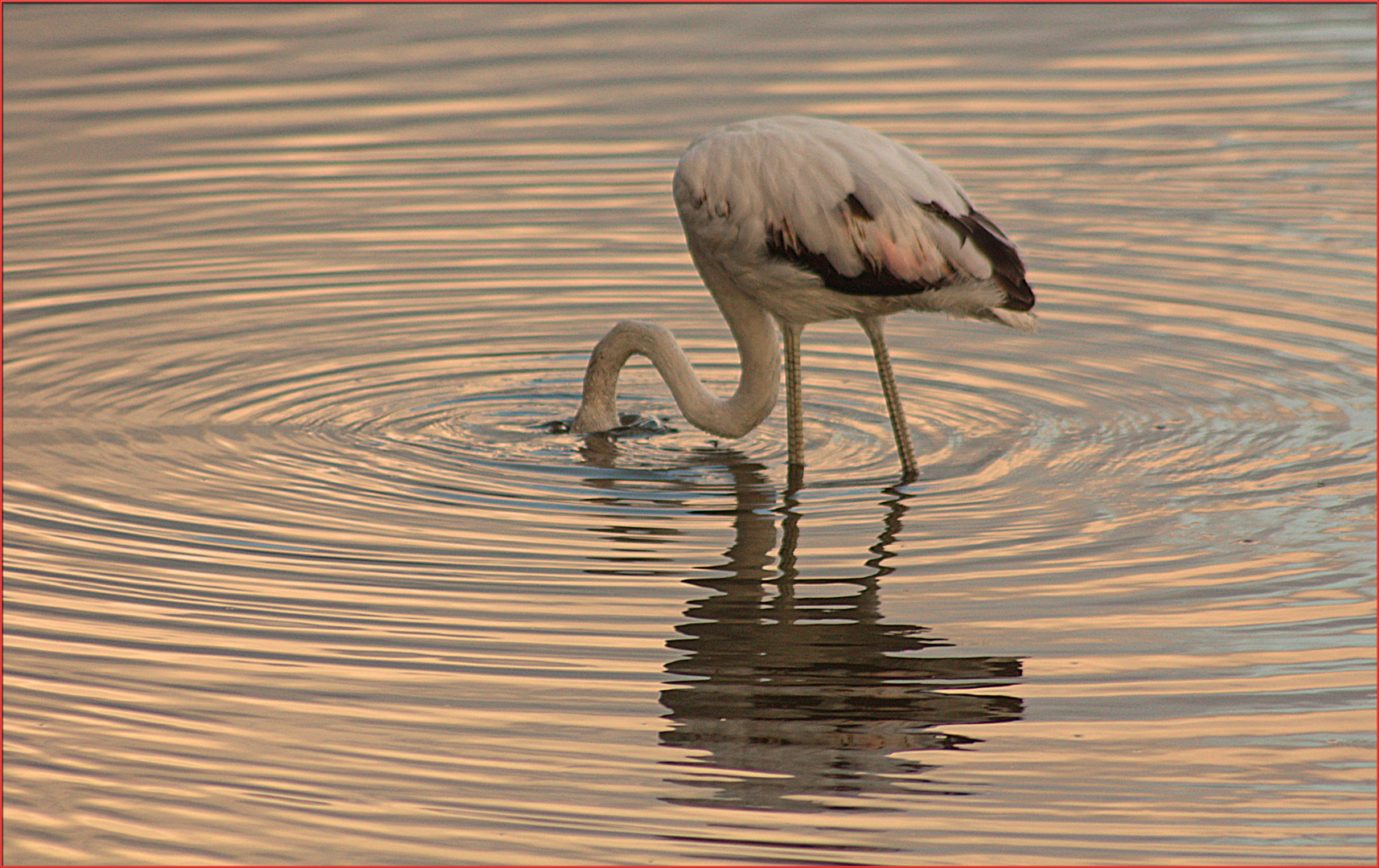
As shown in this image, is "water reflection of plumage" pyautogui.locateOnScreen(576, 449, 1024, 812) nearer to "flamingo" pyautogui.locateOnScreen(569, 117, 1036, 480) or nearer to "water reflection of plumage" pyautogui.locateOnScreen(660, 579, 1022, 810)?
"water reflection of plumage" pyautogui.locateOnScreen(660, 579, 1022, 810)

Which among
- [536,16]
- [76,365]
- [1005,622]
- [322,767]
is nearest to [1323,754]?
[1005,622]

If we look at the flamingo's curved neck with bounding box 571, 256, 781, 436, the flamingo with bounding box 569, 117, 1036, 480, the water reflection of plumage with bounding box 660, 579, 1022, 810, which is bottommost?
the water reflection of plumage with bounding box 660, 579, 1022, 810

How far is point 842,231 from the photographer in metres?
7.80

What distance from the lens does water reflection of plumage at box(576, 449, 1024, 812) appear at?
565 cm

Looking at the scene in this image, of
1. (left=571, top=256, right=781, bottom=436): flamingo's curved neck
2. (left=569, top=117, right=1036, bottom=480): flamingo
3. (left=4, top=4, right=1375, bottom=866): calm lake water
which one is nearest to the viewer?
(left=4, top=4, right=1375, bottom=866): calm lake water

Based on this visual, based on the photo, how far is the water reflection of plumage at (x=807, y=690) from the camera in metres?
5.65

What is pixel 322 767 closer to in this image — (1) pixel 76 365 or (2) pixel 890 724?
(2) pixel 890 724

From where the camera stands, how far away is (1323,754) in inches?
229

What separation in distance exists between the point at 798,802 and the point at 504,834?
859mm

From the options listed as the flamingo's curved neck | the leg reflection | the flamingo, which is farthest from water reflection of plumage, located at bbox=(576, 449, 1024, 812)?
the flamingo's curved neck

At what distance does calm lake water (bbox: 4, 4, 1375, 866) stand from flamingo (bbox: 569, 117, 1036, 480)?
85 cm

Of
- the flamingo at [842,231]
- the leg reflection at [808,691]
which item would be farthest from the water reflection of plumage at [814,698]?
the flamingo at [842,231]

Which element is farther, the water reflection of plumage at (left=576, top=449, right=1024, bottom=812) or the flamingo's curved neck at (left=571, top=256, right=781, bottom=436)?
the flamingo's curved neck at (left=571, top=256, right=781, bottom=436)

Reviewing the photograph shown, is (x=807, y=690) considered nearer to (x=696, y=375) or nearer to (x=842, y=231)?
(x=842, y=231)
